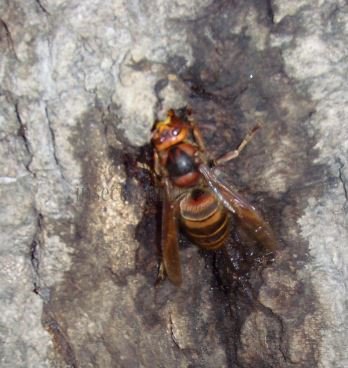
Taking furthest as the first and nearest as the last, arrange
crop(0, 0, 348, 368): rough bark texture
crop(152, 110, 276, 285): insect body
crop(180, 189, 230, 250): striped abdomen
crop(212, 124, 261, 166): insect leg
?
crop(180, 189, 230, 250): striped abdomen, crop(152, 110, 276, 285): insect body, crop(212, 124, 261, 166): insect leg, crop(0, 0, 348, 368): rough bark texture

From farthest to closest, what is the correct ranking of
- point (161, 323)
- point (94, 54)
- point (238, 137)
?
1. point (161, 323)
2. point (238, 137)
3. point (94, 54)

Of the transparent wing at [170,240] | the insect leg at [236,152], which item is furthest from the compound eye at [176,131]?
the transparent wing at [170,240]

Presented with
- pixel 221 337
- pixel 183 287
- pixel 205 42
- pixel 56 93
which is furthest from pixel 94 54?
pixel 221 337

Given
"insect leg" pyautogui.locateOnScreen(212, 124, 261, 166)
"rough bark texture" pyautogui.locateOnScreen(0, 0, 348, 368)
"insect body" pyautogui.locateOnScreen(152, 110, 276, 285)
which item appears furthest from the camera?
"insect body" pyautogui.locateOnScreen(152, 110, 276, 285)

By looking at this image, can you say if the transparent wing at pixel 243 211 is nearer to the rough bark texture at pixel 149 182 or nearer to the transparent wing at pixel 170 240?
the rough bark texture at pixel 149 182

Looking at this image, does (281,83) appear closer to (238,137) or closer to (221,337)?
(238,137)

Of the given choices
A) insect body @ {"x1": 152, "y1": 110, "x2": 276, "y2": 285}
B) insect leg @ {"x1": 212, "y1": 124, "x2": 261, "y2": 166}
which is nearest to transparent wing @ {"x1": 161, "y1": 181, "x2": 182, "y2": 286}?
insect body @ {"x1": 152, "y1": 110, "x2": 276, "y2": 285}

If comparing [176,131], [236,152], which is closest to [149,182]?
[176,131]

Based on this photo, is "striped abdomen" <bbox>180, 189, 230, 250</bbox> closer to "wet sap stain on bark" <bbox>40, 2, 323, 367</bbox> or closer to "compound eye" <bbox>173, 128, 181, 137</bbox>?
"wet sap stain on bark" <bbox>40, 2, 323, 367</bbox>

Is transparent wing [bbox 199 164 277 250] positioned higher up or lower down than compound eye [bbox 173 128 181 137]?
lower down
